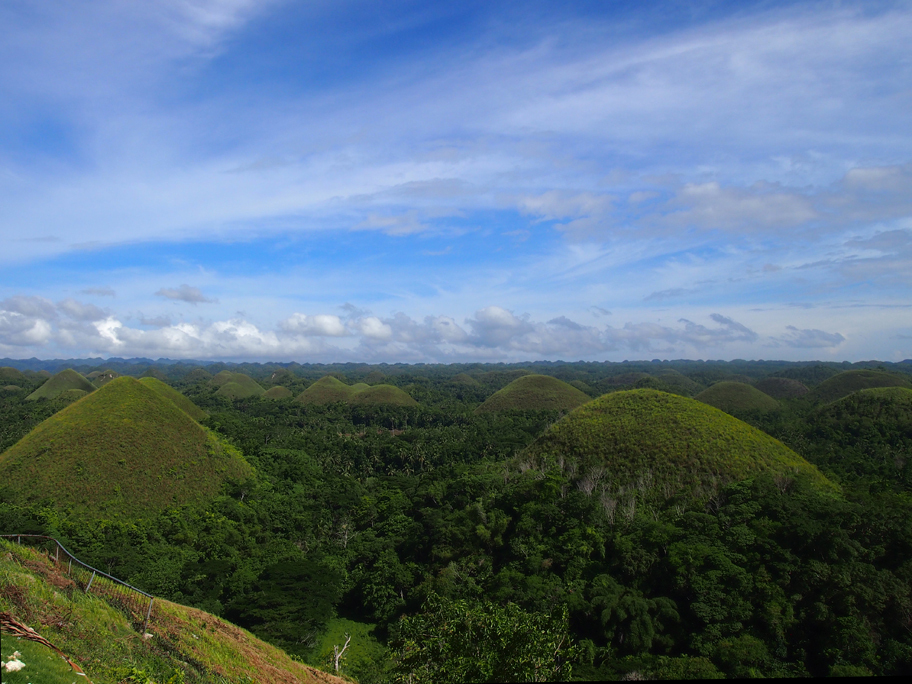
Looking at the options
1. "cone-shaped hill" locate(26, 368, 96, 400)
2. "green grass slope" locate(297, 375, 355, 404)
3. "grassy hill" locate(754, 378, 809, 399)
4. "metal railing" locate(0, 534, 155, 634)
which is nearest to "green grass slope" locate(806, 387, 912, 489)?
"metal railing" locate(0, 534, 155, 634)

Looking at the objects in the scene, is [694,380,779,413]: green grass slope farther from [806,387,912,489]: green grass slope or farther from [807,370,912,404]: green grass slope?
[806,387,912,489]: green grass slope

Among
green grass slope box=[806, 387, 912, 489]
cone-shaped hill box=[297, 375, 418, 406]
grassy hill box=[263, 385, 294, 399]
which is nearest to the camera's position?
green grass slope box=[806, 387, 912, 489]

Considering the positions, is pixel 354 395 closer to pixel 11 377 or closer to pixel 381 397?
pixel 381 397

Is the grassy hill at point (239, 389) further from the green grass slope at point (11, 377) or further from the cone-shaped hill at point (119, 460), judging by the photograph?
the cone-shaped hill at point (119, 460)

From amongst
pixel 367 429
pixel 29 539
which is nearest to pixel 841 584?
pixel 29 539

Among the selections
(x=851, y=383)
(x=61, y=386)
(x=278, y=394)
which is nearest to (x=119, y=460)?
(x=278, y=394)

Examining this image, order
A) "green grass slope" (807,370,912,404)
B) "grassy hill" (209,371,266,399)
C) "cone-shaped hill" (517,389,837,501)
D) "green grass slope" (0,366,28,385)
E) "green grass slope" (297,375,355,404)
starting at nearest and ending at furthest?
"cone-shaped hill" (517,389,837,501), "green grass slope" (807,370,912,404), "green grass slope" (297,375,355,404), "grassy hill" (209,371,266,399), "green grass slope" (0,366,28,385)
